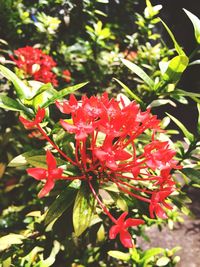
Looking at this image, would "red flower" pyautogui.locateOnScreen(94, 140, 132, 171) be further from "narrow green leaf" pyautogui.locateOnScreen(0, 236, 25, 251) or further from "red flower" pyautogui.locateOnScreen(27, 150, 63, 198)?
"narrow green leaf" pyautogui.locateOnScreen(0, 236, 25, 251)

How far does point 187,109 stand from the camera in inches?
265

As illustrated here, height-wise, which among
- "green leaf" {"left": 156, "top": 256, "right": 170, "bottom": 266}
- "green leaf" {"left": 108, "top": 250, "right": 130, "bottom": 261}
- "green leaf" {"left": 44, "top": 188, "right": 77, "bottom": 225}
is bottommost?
"green leaf" {"left": 156, "top": 256, "right": 170, "bottom": 266}

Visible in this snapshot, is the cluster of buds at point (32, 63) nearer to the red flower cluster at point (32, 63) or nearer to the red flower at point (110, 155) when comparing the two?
the red flower cluster at point (32, 63)

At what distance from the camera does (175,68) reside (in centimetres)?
139

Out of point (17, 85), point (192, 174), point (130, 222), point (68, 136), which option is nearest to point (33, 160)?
point (68, 136)

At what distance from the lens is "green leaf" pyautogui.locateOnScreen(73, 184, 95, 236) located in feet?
3.76

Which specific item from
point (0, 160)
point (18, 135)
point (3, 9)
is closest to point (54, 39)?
point (3, 9)

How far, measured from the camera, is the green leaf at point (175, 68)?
1.31 metres

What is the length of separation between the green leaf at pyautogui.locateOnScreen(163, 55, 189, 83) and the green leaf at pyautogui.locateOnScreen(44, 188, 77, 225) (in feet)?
2.24

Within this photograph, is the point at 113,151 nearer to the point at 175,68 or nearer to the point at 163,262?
the point at 175,68

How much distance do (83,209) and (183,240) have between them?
8.45 ft

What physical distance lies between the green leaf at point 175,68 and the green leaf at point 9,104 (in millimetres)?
675

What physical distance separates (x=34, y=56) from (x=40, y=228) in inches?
49.6

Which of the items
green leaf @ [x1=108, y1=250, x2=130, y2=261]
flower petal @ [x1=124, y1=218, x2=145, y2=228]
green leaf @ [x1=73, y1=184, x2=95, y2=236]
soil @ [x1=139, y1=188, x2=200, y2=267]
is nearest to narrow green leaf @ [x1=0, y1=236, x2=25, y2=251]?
green leaf @ [x1=108, y1=250, x2=130, y2=261]
